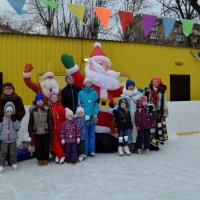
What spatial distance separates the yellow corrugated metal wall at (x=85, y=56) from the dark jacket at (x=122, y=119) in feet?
9.31

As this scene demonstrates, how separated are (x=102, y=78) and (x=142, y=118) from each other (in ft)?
3.63

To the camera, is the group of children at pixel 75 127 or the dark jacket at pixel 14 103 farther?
the dark jacket at pixel 14 103

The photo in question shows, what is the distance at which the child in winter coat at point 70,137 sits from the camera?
6.27m

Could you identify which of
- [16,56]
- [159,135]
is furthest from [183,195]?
[16,56]

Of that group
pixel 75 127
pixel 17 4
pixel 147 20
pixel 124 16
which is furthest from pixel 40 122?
pixel 147 20

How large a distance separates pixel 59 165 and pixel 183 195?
2338mm

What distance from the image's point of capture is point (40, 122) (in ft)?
19.9

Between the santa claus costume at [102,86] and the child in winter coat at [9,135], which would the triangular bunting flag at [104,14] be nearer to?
the santa claus costume at [102,86]

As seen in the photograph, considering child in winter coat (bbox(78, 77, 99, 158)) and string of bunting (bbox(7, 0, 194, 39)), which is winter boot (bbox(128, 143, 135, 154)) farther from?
string of bunting (bbox(7, 0, 194, 39))

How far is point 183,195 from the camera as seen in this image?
4.45 metres

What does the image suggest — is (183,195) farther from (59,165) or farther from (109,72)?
(109,72)

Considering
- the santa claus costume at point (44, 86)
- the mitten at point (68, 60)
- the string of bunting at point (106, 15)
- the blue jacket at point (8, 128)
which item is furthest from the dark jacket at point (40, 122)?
the string of bunting at point (106, 15)

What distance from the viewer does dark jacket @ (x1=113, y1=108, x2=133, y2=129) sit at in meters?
6.89

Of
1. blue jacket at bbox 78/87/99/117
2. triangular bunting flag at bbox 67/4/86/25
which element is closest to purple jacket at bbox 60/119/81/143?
blue jacket at bbox 78/87/99/117
